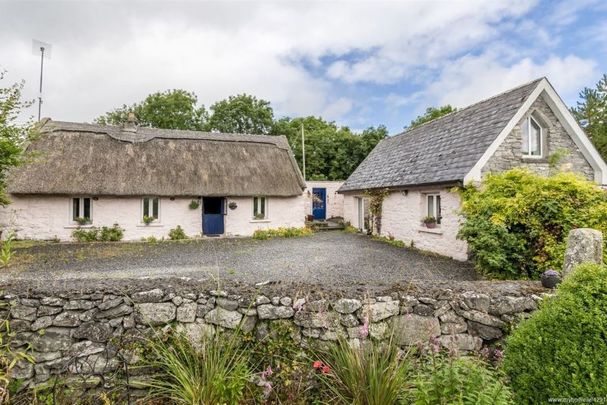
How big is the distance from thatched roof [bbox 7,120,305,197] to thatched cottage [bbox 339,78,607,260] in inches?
268

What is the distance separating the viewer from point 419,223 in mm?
11828

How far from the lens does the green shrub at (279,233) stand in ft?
51.6

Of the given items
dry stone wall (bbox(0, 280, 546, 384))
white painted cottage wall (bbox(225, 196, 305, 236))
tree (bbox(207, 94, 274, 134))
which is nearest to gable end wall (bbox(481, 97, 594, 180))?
dry stone wall (bbox(0, 280, 546, 384))

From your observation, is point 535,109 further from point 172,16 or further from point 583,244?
point 172,16

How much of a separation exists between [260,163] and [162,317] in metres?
14.4

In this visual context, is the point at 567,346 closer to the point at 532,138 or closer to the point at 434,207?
the point at 434,207

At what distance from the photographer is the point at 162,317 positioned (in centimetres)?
366

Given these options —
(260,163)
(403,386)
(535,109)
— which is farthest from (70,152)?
(535,109)

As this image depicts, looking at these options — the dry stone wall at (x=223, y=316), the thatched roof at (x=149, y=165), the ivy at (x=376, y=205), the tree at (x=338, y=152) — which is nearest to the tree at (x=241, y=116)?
the tree at (x=338, y=152)

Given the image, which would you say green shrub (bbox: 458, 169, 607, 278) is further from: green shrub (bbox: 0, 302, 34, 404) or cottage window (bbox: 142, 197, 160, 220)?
cottage window (bbox: 142, 197, 160, 220)

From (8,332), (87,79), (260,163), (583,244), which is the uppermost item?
(87,79)

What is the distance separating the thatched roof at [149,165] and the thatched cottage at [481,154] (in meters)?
6.80

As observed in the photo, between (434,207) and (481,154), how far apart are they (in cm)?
255

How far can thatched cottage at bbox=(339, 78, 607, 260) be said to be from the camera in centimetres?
982
